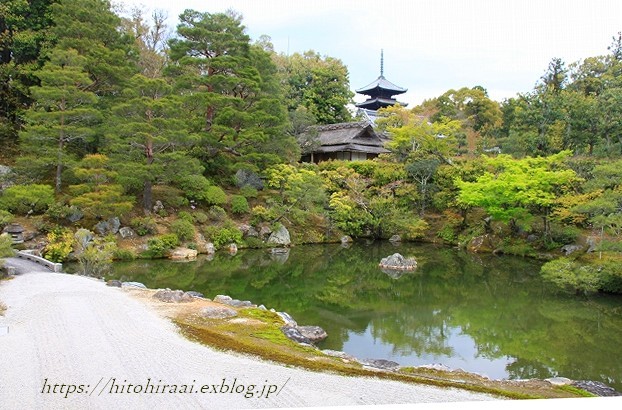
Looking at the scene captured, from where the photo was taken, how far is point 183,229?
1452cm

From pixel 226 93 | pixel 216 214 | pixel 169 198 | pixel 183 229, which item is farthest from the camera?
pixel 226 93

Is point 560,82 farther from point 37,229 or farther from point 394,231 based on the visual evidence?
point 37,229

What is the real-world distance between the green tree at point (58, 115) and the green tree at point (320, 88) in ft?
42.3

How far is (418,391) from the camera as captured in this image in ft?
14.8

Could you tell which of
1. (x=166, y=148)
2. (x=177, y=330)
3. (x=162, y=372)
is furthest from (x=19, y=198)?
(x=162, y=372)

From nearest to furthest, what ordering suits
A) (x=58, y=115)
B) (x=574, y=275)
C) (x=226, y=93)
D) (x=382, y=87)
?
(x=574, y=275)
(x=58, y=115)
(x=226, y=93)
(x=382, y=87)

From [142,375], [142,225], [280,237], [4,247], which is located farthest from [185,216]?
[142,375]

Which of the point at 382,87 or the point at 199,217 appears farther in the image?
the point at 382,87

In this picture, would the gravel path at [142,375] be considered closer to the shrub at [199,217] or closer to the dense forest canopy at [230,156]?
the dense forest canopy at [230,156]

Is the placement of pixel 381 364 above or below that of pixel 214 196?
below

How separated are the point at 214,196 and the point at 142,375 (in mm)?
11876

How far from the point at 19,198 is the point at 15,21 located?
21.5ft

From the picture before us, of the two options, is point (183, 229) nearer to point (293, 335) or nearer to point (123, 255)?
point (123, 255)

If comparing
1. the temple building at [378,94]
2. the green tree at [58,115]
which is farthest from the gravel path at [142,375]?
the temple building at [378,94]
